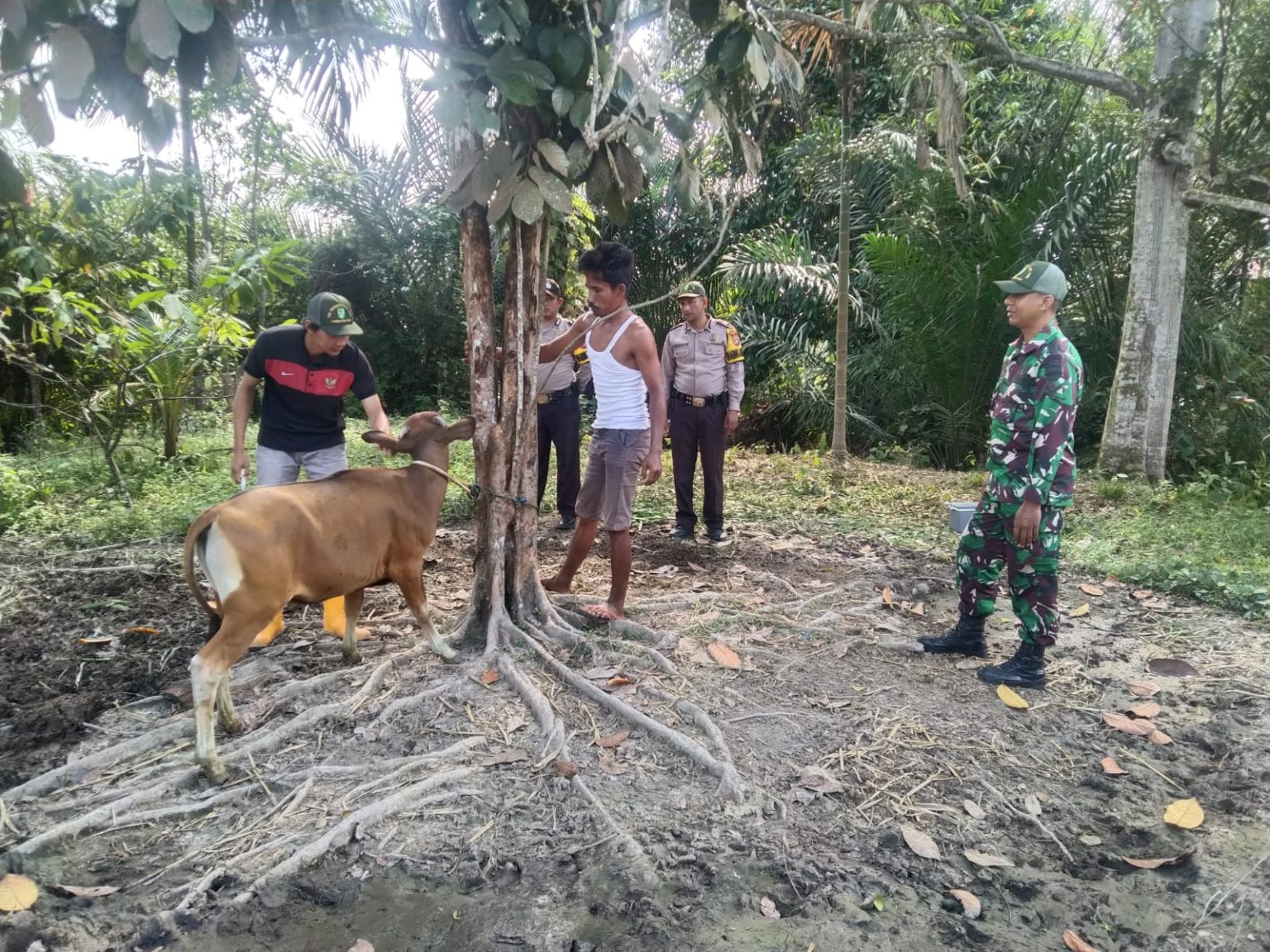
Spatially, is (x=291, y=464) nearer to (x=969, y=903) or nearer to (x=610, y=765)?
(x=610, y=765)

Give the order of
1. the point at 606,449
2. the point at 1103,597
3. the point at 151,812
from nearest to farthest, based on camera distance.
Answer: the point at 151,812
the point at 606,449
the point at 1103,597

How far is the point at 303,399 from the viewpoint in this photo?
180 inches

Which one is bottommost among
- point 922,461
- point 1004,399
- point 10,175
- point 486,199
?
point 922,461

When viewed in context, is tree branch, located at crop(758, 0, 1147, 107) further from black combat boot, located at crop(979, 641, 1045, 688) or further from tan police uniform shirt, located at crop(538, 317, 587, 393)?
black combat boot, located at crop(979, 641, 1045, 688)

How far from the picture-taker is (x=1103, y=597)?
5633mm

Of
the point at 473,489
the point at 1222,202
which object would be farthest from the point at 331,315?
the point at 1222,202

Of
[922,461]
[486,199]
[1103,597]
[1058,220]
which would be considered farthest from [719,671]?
[1058,220]

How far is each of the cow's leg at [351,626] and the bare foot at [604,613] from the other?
124 cm

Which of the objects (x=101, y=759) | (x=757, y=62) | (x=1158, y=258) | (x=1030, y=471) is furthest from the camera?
(x=1158, y=258)

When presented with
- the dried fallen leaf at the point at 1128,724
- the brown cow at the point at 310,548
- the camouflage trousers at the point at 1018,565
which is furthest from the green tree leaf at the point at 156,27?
the dried fallen leaf at the point at 1128,724

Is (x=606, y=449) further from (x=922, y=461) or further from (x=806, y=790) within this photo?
(x=922, y=461)

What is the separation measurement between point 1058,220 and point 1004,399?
696 cm

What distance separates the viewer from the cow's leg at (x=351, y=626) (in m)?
4.28

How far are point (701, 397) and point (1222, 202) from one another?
528 cm
